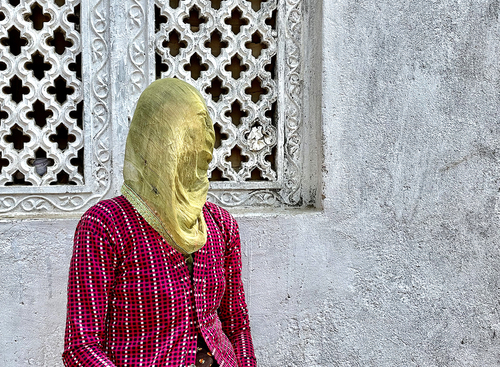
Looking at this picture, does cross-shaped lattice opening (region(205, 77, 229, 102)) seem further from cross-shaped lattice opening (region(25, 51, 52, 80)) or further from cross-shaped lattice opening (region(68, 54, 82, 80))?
cross-shaped lattice opening (region(25, 51, 52, 80))

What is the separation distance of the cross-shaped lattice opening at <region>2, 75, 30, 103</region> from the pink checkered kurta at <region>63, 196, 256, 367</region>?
1.54 metres

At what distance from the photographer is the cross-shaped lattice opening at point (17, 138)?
2574 millimetres

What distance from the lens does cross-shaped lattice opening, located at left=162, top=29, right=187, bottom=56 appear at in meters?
2.69

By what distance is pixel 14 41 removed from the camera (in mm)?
2586

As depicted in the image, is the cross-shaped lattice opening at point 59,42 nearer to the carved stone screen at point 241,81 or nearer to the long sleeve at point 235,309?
the carved stone screen at point 241,81

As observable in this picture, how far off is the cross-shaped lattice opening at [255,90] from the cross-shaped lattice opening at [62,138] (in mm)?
1003

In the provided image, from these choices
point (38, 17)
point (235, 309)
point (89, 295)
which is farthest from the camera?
point (38, 17)

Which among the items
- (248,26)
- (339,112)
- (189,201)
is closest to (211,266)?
(189,201)

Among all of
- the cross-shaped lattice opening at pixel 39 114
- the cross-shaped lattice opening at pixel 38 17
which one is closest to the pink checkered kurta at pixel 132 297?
the cross-shaped lattice opening at pixel 39 114

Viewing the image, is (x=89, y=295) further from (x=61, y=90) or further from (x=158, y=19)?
(x=158, y=19)

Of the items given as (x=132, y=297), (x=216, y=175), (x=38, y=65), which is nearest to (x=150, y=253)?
(x=132, y=297)

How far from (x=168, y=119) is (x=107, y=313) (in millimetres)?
566

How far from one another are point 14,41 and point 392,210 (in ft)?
7.37

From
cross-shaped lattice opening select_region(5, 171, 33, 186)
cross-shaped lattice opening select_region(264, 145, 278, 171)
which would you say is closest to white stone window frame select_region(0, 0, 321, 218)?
cross-shaped lattice opening select_region(5, 171, 33, 186)
